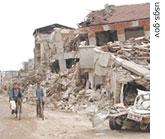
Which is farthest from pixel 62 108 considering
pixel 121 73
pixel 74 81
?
pixel 121 73

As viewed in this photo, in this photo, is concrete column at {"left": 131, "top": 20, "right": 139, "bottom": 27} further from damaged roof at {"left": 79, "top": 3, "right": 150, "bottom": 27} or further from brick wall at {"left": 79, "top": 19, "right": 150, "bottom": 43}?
damaged roof at {"left": 79, "top": 3, "right": 150, "bottom": 27}

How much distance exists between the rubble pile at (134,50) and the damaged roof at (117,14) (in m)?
11.6

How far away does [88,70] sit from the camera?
123 feet

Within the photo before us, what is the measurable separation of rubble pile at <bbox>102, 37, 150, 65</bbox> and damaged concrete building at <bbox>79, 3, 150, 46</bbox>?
1056 centimetres

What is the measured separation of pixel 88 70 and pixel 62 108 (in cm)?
372

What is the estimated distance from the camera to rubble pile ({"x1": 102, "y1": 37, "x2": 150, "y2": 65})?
30.6 m

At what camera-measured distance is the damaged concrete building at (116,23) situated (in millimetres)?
47281

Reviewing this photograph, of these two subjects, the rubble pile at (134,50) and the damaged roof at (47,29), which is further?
the damaged roof at (47,29)

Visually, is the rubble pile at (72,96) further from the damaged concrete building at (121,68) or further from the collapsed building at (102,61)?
the damaged concrete building at (121,68)

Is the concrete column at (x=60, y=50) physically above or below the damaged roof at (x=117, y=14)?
below

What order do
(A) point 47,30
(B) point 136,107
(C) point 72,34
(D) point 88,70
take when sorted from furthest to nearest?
(A) point 47,30, (C) point 72,34, (D) point 88,70, (B) point 136,107

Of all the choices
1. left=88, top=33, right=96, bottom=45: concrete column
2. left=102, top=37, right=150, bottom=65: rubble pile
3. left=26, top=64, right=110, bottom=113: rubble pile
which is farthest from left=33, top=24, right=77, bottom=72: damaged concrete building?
left=102, top=37, right=150, bottom=65: rubble pile

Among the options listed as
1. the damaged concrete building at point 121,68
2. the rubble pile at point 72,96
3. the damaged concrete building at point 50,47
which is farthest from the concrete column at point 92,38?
the damaged concrete building at point 121,68
